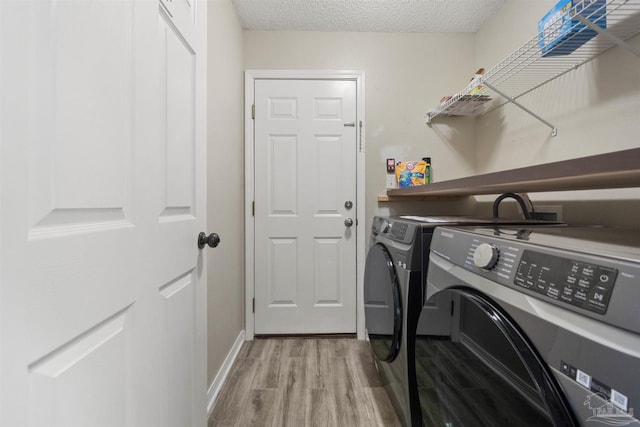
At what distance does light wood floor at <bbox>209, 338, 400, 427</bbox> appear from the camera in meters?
1.28

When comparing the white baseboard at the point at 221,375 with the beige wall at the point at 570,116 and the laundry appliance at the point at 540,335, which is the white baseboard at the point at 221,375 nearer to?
the laundry appliance at the point at 540,335

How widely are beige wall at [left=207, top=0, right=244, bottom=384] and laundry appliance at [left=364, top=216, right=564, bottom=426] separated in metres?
0.88

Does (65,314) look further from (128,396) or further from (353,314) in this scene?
(353,314)

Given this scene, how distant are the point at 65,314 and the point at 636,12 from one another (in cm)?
189

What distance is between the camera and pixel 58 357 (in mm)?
425

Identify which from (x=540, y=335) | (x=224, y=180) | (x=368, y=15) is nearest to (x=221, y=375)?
(x=224, y=180)

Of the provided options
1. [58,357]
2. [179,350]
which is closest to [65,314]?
[58,357]

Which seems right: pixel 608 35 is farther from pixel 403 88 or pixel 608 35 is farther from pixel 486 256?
pixel 403 88

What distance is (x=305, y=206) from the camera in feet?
6.89

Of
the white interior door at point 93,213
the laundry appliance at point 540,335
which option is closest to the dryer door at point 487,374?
the laundry appliance at point 540,335

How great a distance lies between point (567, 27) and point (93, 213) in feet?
5.45

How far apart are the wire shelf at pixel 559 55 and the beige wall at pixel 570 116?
5cm

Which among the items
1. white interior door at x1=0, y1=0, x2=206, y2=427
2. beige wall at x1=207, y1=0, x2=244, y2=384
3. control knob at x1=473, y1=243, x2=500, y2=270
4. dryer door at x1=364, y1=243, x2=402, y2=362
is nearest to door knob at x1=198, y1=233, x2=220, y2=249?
white interior door at x1=0, y1=0, x2=206, y2=427

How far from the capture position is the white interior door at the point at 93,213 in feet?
1.20
